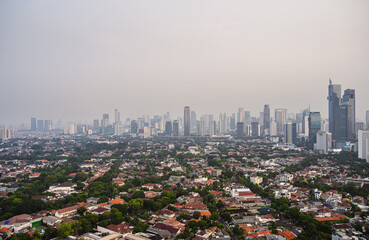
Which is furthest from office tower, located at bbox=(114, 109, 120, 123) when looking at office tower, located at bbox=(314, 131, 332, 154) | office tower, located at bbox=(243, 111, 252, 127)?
office tower, located at bbox=(314, 131, 332, 154)

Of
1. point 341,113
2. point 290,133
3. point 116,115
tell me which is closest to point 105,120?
point 116,115

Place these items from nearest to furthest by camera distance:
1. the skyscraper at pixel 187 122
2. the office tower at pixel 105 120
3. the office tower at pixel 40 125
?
1. the skyscraper at pixel 187 122
2. the office tower at pixel 105 120
3. the office tower at pixel 40 125

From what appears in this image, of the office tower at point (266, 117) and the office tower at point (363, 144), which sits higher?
the office tower at point (266, 117)

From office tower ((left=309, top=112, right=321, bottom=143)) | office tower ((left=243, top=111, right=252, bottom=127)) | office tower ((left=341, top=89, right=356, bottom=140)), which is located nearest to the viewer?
office tower ((left=341, top=89, right=356, bottom=140))

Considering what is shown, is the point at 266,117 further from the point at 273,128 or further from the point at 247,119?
the point at 247,119

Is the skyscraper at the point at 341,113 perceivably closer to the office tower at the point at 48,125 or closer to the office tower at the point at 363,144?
the office tower at the point at 363,144

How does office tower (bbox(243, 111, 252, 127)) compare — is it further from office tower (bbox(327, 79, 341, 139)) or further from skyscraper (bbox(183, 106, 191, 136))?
office tower (bbox(327, 79, 341, 139))

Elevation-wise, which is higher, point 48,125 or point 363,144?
point 48,125

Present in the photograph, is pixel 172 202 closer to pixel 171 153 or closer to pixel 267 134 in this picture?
pixel 171 153

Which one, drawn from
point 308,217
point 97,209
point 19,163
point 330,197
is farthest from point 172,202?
point 19,163

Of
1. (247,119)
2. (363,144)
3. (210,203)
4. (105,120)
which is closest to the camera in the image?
(210,203)

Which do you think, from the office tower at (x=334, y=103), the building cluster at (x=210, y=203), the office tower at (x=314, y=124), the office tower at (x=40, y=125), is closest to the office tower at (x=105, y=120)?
the office tower at (x=40, y=125)

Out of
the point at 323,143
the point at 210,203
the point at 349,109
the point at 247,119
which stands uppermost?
the point at 349,109
